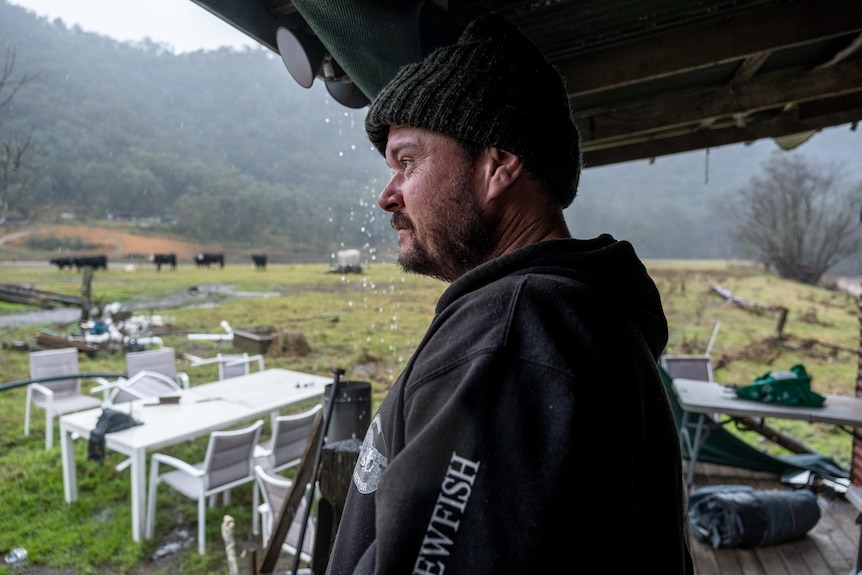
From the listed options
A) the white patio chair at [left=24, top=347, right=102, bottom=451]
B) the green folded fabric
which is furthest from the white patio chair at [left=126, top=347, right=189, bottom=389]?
the green folded fabric

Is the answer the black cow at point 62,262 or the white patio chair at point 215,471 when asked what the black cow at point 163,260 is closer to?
the black cow at point 62,262

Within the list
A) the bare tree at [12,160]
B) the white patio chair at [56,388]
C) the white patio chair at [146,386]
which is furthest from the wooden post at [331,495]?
the bare tree at [12,160]

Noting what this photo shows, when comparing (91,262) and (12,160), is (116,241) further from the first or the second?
(12,160)

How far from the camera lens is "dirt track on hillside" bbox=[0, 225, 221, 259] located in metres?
11.1

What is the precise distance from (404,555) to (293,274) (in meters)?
14.3

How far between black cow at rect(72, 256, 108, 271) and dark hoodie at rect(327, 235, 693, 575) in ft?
41.8

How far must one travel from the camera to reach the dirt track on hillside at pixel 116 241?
1105cm

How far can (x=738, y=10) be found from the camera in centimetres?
179

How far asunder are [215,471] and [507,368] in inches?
155

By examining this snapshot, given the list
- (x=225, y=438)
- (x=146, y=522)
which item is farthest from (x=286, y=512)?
(x=146, y=522)

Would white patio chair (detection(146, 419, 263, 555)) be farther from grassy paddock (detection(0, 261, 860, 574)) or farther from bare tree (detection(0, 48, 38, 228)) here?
bare tree (detection(0, 48, 38, 228))

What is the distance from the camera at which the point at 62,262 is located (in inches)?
431

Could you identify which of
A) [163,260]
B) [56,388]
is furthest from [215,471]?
[163,260]

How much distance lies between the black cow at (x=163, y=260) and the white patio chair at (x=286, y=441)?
10.1 meters
